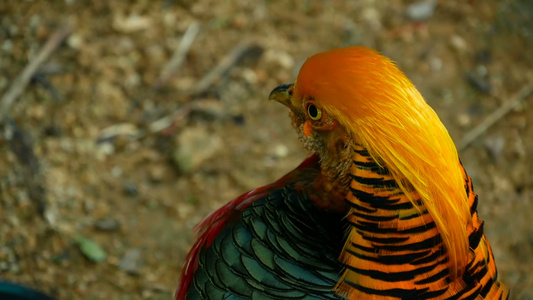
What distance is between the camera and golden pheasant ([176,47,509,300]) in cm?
206

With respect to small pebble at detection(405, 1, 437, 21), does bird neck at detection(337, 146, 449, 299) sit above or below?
below

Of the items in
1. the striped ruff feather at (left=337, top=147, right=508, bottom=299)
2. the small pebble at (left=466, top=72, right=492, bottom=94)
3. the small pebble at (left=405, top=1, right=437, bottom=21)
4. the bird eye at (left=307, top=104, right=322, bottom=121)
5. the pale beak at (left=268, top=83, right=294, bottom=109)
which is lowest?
the striped ruff feather at (left=337, top=147, right=508, bottom=299)

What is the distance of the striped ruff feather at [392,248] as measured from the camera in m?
2.10

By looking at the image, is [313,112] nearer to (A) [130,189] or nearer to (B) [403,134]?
(B) [403,134]

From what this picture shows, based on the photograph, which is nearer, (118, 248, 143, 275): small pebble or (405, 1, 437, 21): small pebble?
(118, 248, 143, 275): small pebble

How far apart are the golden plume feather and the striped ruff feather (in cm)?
4

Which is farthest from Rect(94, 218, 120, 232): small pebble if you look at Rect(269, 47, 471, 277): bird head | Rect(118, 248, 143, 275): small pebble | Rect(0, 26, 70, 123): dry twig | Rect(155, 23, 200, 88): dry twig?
Rect(269, 47, 471, 277): bird head

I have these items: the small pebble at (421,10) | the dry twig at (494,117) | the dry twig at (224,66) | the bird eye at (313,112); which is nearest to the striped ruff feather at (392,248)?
the bird eye at (313,112)

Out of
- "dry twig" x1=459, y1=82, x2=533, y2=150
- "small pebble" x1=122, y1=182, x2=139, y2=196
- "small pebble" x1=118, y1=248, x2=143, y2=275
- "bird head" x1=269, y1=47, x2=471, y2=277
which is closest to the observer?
"bird head" x1=269, y1=47, x2=471, y2=277

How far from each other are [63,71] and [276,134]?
1.91m

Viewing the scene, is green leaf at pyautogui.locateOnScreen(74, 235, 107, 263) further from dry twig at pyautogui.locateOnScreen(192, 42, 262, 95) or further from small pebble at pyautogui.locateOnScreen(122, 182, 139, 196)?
dry twig at pyautogui.locateOnScreen(192, 42, 262, 95)

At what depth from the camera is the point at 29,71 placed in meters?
4.95

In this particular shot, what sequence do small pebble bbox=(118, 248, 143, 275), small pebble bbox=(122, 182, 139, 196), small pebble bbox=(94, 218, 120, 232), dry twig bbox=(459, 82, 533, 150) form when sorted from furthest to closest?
dry twig bbox=(459, 82, 533, 150)
small pebble bbox=(122, 182, 139, 196)
small pebble bbox=(94, 218, 120, 232)
small pebble bbox=(118, 248, 143, 275)

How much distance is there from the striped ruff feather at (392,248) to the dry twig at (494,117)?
2957 millimetres
